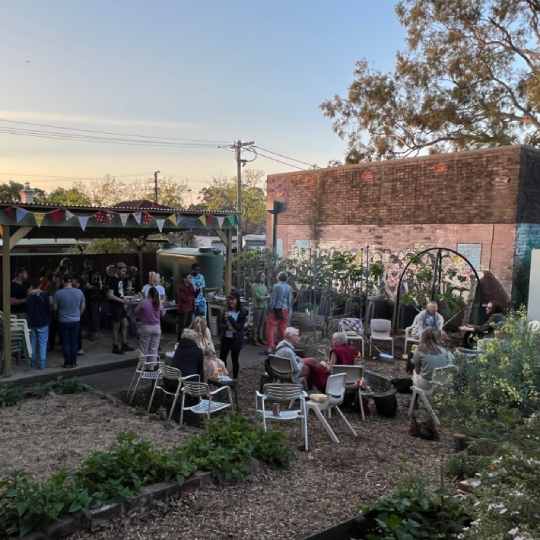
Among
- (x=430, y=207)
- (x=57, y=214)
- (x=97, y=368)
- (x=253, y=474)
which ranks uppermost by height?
(x=430, y=207)

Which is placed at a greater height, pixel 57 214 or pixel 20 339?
pixel 57 214

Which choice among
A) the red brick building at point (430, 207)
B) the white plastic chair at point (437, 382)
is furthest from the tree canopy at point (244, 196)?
the white plastic chair at point (437, 382)

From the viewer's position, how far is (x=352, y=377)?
630 cm

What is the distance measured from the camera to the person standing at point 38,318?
795 centimetres

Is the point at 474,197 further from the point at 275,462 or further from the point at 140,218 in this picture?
the point at 275,462

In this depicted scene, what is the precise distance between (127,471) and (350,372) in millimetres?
3132

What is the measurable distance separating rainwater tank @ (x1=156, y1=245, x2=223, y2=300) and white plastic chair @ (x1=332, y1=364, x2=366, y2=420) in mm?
6871

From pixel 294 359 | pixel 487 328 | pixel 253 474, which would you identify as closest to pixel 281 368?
pixel 294 359

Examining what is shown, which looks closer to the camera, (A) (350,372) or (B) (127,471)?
(B) (127,471)

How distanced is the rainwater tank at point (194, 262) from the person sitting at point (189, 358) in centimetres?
642

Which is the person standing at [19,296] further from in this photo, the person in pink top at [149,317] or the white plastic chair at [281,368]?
the white plastic chair at [281,368]

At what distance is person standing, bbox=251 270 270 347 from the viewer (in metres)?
10.5

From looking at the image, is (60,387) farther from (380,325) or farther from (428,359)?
(380,325)

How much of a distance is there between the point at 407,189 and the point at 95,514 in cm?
1294
